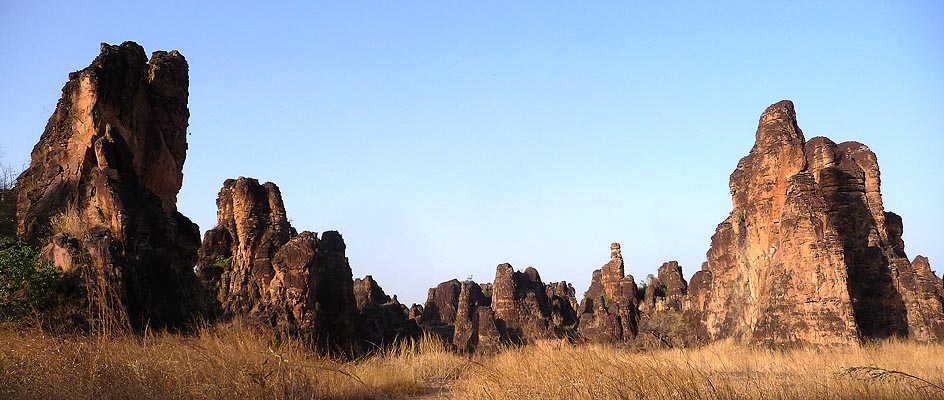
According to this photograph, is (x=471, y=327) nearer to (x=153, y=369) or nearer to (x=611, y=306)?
(x=611, y=306)

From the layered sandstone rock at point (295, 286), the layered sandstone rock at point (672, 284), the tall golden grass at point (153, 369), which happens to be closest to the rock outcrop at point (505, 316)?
the layered sandstone rock at point (672, 284)

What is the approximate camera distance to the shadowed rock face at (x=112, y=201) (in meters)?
9.05

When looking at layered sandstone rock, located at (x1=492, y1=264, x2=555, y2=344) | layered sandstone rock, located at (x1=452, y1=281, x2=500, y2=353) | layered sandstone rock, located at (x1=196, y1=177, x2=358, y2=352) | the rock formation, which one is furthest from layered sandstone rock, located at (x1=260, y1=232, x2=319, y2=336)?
layered sandstone rock, located at (x1=492, y1=264, x2=555, y2=344)

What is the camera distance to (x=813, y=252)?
19.4m

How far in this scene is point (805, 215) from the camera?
19828 mm

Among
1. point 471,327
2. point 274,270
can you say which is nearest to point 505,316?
point 471,327

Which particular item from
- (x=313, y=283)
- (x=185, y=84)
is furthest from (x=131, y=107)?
(x=313, y=283)

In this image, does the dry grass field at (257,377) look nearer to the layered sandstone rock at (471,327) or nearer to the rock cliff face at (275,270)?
the rock cliff face at (275,270)

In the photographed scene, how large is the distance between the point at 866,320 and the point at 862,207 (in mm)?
3801

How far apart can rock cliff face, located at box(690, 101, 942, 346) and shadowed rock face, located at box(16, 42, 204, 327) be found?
16.6m

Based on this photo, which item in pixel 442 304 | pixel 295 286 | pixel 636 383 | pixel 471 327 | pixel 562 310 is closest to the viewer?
pixel 636 383

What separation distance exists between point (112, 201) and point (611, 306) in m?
46.1

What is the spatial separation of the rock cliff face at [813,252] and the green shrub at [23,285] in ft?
60.5

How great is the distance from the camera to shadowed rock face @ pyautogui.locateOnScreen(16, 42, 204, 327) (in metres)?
9.05
